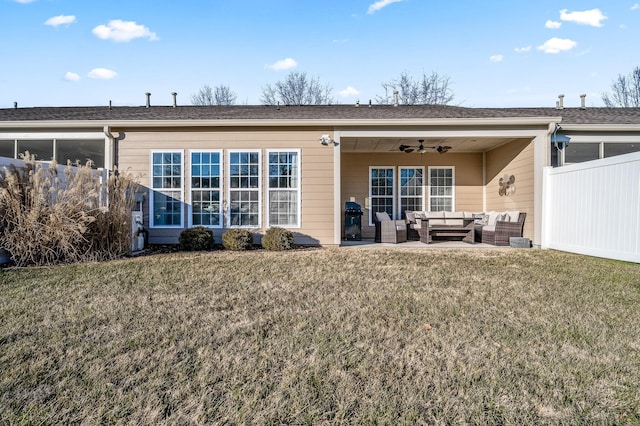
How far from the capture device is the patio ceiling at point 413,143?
830cm

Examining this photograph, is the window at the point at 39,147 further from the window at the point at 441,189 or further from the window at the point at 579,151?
the window at the point at 579,151

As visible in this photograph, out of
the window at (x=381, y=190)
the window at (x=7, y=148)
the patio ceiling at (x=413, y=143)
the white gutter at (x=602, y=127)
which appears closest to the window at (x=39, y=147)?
the window at (x=7, y=148)

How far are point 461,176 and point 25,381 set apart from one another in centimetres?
1031

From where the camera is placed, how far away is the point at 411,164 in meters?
10.3

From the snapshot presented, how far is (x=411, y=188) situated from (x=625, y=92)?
21851 mm

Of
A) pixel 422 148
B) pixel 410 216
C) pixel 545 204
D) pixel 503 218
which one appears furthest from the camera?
pixel 410 216

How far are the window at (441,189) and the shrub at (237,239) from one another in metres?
5.75

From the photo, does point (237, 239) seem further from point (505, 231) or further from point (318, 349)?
point (505, 231)

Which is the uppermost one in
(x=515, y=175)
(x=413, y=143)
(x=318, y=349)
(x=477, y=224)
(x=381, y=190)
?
(x=413, y=143)

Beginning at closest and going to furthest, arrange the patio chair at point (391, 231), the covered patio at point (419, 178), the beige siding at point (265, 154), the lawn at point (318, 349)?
the lawn at point (318, 349), the beige siding at point (265, 154), the patio chair at point (391, 231), the covered patio at point (419, 178)

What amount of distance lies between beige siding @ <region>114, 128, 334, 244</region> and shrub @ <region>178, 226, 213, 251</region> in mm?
646

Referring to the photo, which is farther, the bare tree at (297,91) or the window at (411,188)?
the bare tree at (297,91)

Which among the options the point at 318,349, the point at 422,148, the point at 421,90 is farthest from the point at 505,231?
the point at 421,90

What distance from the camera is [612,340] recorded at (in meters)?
2.58
